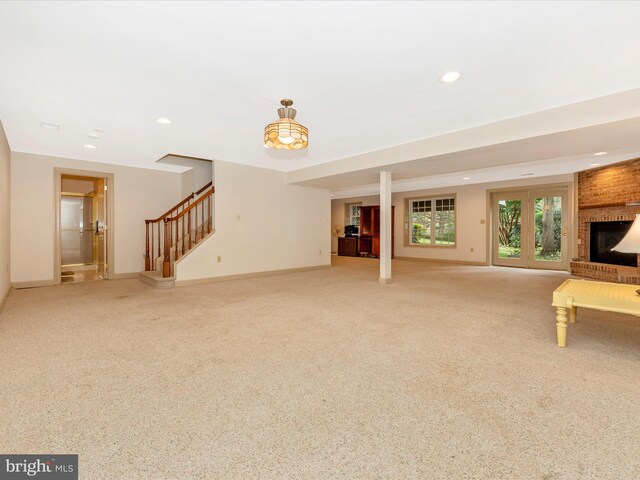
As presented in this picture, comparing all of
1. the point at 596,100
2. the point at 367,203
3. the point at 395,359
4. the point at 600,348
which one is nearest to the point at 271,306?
the point at 395,359

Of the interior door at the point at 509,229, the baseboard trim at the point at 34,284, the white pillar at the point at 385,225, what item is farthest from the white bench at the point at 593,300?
the baseboard trim at the point at 34,284

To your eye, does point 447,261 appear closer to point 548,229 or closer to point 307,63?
point 548,229

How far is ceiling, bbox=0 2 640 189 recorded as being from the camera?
203cm

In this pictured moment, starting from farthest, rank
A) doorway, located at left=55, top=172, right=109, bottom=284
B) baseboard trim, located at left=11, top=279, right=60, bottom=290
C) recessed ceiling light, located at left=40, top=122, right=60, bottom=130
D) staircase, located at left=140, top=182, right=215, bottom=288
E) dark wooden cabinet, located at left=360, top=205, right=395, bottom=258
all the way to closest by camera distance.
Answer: dark wooden cabinet, located at left=360, top=205, right=395, bottom=258 → doorway, located at left=55, top=172, right=109, bottom=284 → staircase, located at left=140, top=182, right=215, bottom=288 → baseboard trim, located at left=11, top=279, right=60, bottom=290 → recessed ceiling light, located at left=40, top=122, right=60, bottom=130

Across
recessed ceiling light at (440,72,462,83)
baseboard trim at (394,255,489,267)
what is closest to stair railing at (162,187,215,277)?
recessed ceiling light at (440,72,462,83)

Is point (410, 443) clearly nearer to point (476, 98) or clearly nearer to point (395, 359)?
point (395, 359)

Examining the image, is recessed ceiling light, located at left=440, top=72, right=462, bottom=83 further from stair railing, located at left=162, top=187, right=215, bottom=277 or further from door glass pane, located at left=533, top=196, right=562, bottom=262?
door glass pane, located at left=533, top=196, right=562, bottom=262

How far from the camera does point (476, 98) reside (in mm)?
3318

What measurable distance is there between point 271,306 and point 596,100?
14.6 feet

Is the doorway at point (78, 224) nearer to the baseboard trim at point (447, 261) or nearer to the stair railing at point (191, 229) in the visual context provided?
the stair railing at point (191, 229)

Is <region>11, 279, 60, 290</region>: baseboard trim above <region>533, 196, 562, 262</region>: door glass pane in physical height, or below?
below

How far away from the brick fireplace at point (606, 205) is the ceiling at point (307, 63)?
4029 millimetres

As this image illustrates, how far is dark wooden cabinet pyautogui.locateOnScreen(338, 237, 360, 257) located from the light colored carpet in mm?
8101

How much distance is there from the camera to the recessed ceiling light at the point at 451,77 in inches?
111
